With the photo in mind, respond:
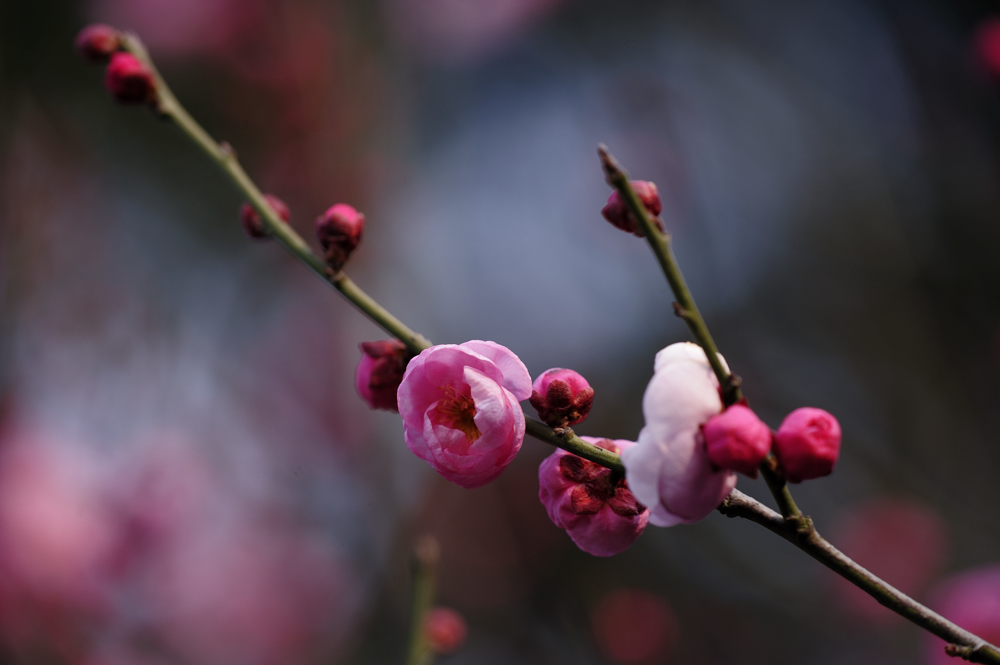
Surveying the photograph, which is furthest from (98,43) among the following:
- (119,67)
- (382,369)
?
(382,369)

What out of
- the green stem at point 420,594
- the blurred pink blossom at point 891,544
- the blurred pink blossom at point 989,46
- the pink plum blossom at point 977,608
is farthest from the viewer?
the blurred pink blossom at point 891,544

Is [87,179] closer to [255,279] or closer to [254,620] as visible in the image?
[255,279]

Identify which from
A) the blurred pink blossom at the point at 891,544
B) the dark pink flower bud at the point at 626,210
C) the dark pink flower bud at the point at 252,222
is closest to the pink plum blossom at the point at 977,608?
the dark pink flower bud at the point at 626,210

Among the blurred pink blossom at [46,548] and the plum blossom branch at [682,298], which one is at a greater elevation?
the plum blossom branch at [682,298]

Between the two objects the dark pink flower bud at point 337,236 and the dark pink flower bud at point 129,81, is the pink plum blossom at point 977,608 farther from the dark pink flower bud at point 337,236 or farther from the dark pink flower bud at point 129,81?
the dark pink flower bud at point 129,81

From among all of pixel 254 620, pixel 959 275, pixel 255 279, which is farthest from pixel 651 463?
pixel 254 620

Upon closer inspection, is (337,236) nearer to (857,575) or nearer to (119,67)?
(119,67)
